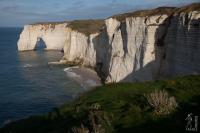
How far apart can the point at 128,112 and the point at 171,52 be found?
22.4 metres

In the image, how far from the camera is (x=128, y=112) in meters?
13.1

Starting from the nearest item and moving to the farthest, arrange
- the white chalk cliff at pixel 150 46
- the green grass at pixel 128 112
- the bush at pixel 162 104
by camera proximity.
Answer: the green grass at pixel 128 112, the bush at pixel 162 104, the white chalk cliff at pixel 150 46

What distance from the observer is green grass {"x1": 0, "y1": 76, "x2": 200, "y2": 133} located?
37.9 feet

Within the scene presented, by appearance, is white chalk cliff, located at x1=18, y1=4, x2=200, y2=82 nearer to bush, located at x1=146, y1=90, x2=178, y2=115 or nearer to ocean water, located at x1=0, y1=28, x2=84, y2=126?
ocean water, located at x1=0, y1=28, x2=84, y2=126

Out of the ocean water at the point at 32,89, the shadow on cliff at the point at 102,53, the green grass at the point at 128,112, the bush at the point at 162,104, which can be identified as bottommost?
the ocean water at the point at 32,89

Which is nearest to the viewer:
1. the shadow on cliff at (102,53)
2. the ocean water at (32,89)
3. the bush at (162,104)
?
the bush at (162,104)

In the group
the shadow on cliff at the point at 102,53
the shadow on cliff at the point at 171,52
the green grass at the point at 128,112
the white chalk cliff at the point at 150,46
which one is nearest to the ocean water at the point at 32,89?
the shadow on cliff at the point at 102,53

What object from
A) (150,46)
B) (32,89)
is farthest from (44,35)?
(150,46)

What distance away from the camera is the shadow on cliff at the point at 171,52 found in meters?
29.0

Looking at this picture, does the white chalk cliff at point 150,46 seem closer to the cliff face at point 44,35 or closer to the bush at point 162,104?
the bush at point 162,104

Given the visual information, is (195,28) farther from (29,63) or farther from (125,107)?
(29,63)

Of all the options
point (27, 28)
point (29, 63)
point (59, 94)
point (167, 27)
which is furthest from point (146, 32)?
point (27, 28)

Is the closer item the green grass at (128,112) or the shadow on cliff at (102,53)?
the green grass at (128,112)

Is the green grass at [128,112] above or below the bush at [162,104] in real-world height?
below
